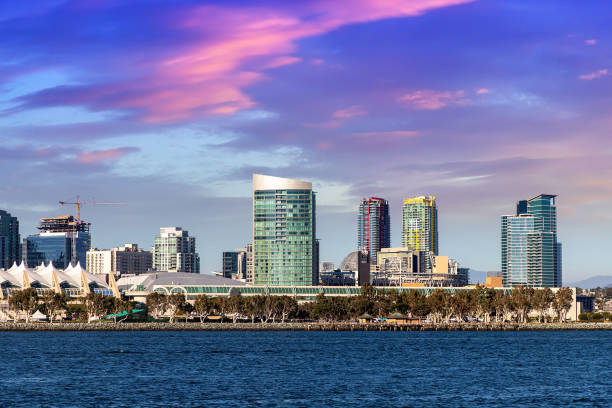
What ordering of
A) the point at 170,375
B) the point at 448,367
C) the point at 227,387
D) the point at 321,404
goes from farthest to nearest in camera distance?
the point at 448,367
the point at 170,375
the point at 227,387
the point at 321,404

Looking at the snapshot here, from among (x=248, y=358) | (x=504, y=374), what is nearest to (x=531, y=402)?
(x=504, y=374)

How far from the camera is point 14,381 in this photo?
10900 centimetres

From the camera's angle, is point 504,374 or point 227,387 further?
point 504,374

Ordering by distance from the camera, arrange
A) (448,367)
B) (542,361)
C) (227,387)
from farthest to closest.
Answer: (542,361), (448,367), (227,387)

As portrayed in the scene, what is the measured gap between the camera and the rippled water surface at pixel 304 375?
3652 inches

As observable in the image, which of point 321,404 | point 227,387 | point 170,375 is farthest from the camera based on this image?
point 170,375

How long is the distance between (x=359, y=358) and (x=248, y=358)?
57.1 ft

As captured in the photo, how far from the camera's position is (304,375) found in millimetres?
117500

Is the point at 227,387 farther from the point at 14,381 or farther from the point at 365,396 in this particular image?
the point at 14,381

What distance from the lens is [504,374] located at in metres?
120

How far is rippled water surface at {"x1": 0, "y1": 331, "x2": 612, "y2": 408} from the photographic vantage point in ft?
304

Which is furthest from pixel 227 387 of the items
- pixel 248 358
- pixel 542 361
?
pixel 542 361

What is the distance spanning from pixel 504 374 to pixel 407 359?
26688 millimetres

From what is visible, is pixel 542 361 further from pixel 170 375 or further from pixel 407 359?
pixel 170 375
